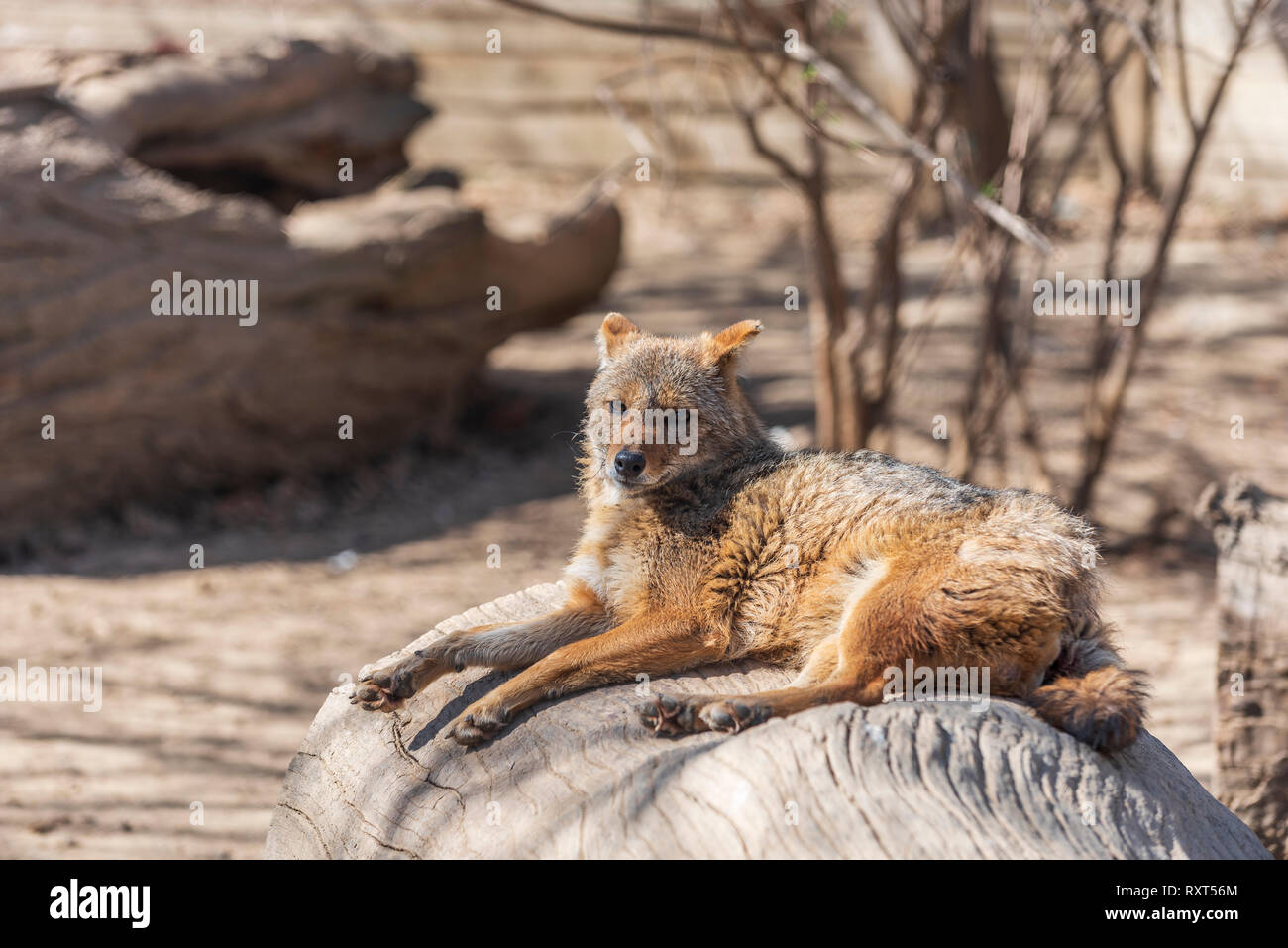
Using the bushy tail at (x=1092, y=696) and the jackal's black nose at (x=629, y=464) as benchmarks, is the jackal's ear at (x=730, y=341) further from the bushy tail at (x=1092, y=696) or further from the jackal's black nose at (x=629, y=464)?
the bushy tail at (x=1092, y=696)

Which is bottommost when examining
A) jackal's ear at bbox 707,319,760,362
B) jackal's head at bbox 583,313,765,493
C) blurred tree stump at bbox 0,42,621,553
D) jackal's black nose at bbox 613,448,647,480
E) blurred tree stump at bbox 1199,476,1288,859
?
blurred tree stump at bbox 1199,476,1288,859

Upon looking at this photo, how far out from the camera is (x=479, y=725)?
A: 3688 mm

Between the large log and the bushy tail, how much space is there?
0.07m

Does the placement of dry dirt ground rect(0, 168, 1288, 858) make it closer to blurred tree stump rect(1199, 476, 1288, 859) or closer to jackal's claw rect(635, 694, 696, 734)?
blurred tree stump rect(1199, 476, 1288, 859)

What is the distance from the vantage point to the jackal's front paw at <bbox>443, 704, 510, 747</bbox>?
A: 12.1 feet

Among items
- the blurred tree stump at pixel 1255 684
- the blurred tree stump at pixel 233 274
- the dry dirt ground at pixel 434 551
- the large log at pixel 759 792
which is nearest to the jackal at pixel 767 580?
the large log at pixel 759 792

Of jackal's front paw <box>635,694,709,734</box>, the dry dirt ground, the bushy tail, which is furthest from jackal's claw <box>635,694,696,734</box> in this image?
the dry dirt ground

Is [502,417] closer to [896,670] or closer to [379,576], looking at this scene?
[379,576]

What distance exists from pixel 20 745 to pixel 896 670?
4867 mm

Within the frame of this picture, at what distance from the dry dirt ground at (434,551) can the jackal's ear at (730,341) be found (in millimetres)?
1716

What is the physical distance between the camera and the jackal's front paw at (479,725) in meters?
3.68

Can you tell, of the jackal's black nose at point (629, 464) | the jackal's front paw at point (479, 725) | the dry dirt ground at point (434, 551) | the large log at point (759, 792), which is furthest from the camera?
the dry dirt ground at point (434, 551)

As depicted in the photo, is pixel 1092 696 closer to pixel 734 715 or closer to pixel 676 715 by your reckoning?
pixel 734 715

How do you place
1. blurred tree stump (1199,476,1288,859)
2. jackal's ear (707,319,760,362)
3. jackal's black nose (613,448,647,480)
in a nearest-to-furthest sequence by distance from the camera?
jackal's black nose (613,448,647,480) → jackal's ear (707,319,760,362) → blurred tree stump (1199,476,1288,859)
